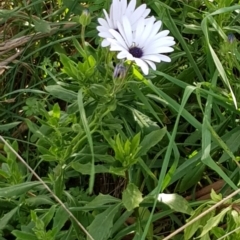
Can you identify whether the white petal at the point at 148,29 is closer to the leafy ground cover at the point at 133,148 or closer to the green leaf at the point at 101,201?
the leafy ground cover at the point at 133,148

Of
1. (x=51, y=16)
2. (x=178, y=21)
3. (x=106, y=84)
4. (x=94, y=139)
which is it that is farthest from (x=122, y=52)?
(x=51, y=16)

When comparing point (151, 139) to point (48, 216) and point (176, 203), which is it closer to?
point (176, 203)

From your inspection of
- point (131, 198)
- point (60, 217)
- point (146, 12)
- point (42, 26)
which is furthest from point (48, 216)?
point (42, 26)

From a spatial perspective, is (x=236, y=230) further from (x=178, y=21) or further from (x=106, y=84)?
(x=178, y=21)

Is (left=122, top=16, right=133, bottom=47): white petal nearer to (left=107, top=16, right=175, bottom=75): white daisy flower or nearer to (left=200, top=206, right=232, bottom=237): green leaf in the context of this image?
(left=107, top=16, right=175, bottom=75): white daisy flower

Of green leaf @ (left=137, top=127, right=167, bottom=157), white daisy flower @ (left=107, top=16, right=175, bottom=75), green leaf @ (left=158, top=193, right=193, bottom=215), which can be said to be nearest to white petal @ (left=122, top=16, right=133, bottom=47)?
white daisy flower @ (left=107, top=16, right=175, bottom=75)
